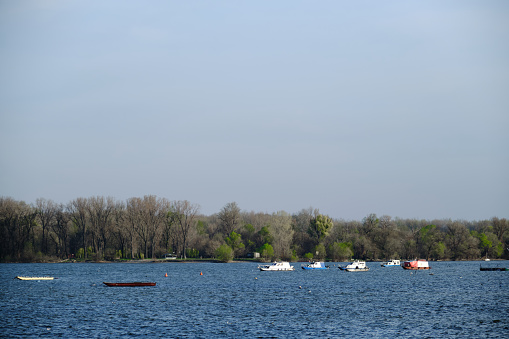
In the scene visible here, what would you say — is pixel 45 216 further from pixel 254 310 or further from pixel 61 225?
pixel 254 310

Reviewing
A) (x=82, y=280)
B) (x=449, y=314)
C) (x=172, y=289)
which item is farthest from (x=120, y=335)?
(x=82, y=280)

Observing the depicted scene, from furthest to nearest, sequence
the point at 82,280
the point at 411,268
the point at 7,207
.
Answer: the point at 7,207
the point at 411,268
the point at 82,280

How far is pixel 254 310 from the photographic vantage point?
228 feet

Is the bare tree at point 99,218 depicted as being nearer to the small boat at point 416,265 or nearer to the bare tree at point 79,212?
the bare tree at point 79,212

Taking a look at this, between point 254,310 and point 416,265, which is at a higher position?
point 416,265

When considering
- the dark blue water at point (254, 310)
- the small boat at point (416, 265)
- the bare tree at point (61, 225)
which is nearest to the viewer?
the dark blue water at point (254, 310)

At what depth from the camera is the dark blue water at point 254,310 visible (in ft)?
179

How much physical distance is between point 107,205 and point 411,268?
108 m

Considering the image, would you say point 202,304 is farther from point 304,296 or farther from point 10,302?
point 10,302

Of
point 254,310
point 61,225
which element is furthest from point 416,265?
point 61,225

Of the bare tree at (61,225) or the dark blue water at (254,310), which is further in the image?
the bare tree at (61,225)

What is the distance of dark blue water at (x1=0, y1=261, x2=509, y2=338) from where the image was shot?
179ft

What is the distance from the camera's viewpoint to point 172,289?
320 ft

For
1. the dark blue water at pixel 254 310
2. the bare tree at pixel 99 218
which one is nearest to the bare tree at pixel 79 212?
the bare tree at pixel 99 218
